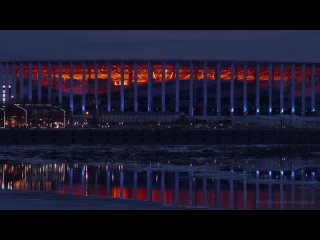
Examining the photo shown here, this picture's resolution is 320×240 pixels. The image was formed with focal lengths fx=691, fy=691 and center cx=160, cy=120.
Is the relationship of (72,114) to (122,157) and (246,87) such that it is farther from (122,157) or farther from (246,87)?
(122,157)

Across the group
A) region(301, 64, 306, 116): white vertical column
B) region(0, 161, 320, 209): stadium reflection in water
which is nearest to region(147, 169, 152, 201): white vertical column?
region(0, 161, 320, 209): stadium reflection in water

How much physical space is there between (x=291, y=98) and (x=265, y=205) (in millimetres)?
53737

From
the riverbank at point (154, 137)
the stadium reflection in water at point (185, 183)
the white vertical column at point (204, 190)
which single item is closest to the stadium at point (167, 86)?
the riverbank at point (154, 137)

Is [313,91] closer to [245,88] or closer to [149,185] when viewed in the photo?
[245,88]

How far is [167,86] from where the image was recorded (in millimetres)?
Result: 64688

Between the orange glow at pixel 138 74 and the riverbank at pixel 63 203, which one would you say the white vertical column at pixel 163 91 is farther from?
the riverbank at pixel 63 203

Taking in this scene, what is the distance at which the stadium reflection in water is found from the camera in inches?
592

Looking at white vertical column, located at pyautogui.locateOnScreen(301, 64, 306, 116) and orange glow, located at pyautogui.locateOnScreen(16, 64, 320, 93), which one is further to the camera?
white vertical column, located at pyautogui.locateOnScreen(301, 64, 306, 116)

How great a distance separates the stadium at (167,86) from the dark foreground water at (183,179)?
36.9m

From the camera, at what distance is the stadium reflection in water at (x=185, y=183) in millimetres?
15031

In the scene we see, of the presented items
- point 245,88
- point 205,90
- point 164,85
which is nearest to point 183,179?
point 164,85

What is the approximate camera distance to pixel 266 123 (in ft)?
198

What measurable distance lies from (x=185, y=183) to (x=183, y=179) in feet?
3.18

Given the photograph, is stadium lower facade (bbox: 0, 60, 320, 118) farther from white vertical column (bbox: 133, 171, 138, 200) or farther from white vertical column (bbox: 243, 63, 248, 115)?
white vertical column (bbox: 133, 171, 138, 200)
